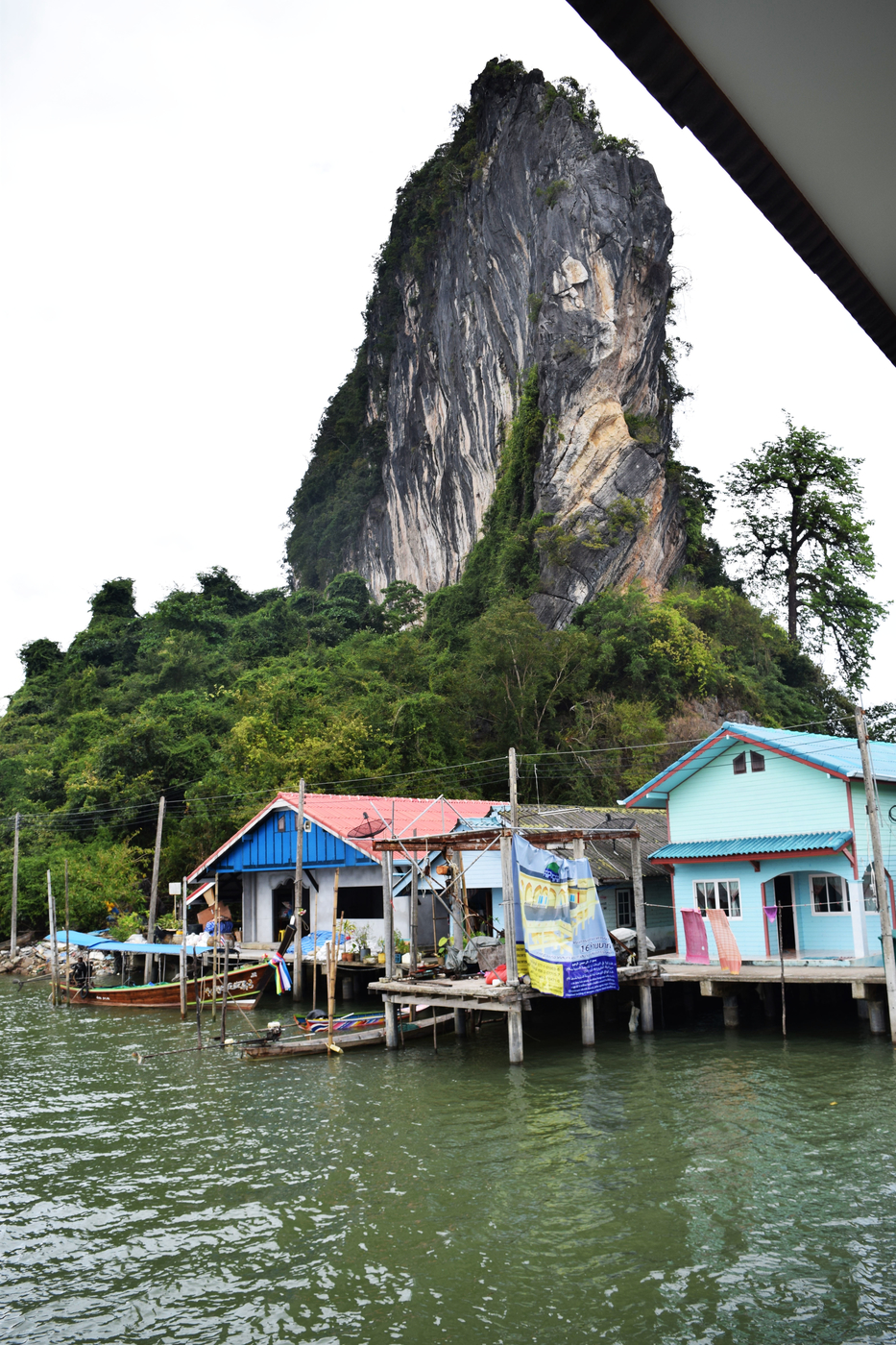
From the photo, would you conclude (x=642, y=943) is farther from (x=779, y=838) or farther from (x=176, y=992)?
(x=176, y=992)

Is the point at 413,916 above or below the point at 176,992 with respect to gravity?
above

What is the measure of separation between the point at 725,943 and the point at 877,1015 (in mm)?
3049

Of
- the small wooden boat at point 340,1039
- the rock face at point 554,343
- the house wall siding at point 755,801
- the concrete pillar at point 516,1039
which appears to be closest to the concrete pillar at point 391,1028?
the small wooden boat at point 340,1039

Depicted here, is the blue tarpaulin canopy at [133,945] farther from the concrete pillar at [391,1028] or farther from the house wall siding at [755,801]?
the house wall siding at [755,801]

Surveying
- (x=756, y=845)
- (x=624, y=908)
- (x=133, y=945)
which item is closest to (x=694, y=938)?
(x=756, y=845)

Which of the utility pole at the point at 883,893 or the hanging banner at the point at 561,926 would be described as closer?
the utility pole at the point at 883,893

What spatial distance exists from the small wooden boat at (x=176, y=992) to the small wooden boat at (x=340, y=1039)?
430 centimetres

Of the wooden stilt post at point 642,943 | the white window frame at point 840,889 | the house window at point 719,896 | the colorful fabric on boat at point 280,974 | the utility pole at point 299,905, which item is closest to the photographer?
the white window frame at point 840,889

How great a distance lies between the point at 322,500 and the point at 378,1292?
73.9 m

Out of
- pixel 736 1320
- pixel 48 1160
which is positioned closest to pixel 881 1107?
pixel 736 1320

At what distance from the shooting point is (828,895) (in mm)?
20062

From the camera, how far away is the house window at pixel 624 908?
2505cm

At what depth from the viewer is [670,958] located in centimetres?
2236

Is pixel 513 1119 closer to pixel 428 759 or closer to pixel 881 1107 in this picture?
pixel 881 1107
